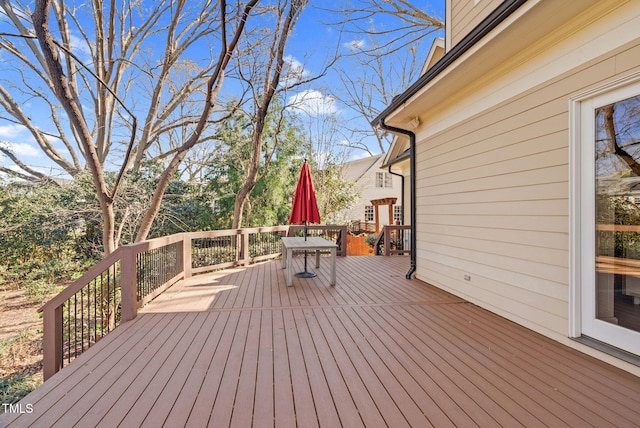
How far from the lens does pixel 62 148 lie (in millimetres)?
11602

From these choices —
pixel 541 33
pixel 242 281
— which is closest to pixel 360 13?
pixel 541 33

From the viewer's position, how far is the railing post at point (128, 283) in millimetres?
3252

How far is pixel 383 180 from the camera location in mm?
20234

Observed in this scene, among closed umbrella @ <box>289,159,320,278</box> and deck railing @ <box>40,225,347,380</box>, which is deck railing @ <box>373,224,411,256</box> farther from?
closed umbrella @ <box>289,159,320,278</box>

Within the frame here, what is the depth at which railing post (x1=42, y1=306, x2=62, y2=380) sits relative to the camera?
9.48ft

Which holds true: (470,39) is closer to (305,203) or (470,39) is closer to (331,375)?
(331,375)

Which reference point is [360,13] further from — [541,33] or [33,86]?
[33,86]

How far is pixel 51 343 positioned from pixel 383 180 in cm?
1887

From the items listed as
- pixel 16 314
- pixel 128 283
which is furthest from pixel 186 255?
pixel 16 314

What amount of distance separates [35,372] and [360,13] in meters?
9.79

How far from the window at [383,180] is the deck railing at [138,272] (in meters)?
12.8

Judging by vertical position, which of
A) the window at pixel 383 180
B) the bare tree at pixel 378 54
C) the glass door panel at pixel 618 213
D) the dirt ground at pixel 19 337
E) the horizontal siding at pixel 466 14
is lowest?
the dirt ground at pixel 19 337

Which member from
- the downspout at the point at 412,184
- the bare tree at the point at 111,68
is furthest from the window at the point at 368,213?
the downspout at the point at 412,184

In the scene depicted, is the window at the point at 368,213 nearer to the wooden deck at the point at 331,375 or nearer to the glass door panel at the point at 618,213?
the wooden deck at the point at 331,375
